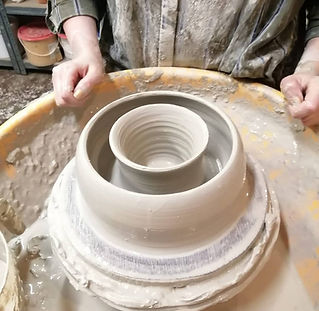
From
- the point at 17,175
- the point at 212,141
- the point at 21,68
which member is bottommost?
the point at 21,68

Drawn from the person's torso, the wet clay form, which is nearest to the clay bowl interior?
the wet clay form

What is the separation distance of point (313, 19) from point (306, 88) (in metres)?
0.24

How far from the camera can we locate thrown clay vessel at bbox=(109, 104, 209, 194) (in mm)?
757

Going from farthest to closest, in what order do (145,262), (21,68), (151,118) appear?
(21,68)
(151,118)
(145,262)

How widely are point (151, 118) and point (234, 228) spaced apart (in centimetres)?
26

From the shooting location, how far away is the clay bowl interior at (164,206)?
71cm

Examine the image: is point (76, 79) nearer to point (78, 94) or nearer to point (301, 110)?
point (78, 94)

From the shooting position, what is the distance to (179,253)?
744mm

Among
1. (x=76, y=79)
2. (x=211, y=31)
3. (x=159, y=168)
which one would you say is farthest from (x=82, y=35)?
(x=159, y=168)

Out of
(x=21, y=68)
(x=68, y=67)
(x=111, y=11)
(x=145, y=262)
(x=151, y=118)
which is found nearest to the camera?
(x=145, y=262)

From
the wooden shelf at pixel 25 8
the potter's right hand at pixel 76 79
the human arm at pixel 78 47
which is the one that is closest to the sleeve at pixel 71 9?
the human arm at pixel 78 47

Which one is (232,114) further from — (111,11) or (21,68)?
(21,68)

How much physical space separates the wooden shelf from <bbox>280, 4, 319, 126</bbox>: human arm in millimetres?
1794

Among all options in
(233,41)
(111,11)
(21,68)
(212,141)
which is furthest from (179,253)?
(21,68)
